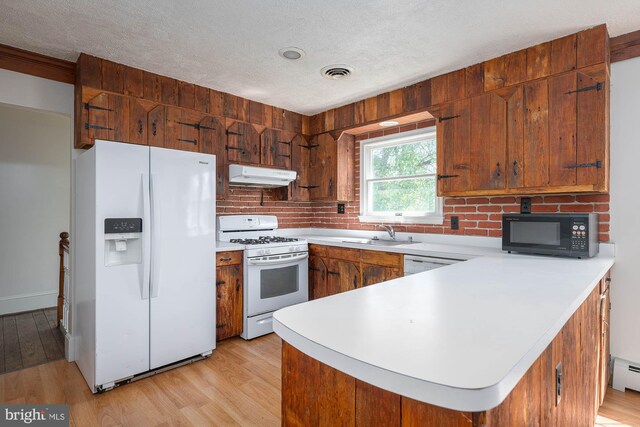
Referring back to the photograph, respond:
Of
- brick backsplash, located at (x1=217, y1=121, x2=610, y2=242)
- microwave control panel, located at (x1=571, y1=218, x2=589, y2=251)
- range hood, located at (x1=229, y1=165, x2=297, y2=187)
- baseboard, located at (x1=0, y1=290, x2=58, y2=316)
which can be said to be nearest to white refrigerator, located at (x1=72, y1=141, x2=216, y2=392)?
range hood, located at (x1=229, y1=165, x2=297, y2=187)

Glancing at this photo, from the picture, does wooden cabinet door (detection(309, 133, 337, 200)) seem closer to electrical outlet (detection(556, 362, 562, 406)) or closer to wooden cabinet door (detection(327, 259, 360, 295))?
wooden cabinet door (detection(327, 259, 360, 295))

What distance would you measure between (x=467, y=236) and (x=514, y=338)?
2414 millimetres

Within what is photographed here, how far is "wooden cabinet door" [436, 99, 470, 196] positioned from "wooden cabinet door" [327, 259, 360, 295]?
1.08 meters

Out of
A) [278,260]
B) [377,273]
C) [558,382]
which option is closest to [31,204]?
[278,260]

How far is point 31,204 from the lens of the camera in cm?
417

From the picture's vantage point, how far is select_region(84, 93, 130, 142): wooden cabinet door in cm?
260

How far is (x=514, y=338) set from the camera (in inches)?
31.1

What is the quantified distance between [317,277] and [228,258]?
3.38 ft

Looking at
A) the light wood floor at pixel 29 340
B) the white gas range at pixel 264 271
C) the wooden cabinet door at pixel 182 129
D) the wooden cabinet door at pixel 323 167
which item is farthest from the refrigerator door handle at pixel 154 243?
the wooden cabinet door at pixel 323 167

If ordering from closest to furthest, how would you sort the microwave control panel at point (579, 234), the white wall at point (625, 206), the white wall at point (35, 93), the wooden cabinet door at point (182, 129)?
1. the microwave control panel at point (579, 234)
2. the white wall at point (625, 206)
3. the white wall at point (35, 93)
4. the wooden cabinet door at point (182, 129)

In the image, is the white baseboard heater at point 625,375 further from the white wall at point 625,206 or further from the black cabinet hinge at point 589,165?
the black cabinet hinge at point 589,165

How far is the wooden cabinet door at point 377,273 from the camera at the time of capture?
2949mm

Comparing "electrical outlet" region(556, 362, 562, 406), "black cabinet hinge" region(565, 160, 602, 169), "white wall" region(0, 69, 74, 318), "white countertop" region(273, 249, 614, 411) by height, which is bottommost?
"electrical outlet" region(556, 362, 562, 406)

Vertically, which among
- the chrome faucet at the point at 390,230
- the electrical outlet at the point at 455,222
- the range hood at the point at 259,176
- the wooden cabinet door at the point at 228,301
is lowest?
the wooden cabinet door at the point at 228,301
